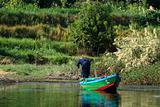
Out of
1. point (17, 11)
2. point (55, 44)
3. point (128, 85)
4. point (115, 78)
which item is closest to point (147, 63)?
point (128, 85)

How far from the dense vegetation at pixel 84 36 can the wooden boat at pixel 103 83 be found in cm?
571

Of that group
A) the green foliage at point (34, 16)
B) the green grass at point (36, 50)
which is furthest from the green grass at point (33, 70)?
the green foliage at point (34, 16)

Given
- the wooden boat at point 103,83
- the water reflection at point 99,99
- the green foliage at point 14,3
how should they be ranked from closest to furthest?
the water reflection at point 99,99
the wooden boat at point 103,83
the green foliage at point 14,3

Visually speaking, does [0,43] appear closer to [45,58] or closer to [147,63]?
[45,58]

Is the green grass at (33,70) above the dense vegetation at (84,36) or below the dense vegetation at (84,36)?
below

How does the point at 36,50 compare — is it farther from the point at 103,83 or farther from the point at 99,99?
the point at 99,99

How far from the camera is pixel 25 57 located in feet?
173

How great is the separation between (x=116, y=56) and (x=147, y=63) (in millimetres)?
3657

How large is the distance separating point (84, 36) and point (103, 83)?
22460 mm

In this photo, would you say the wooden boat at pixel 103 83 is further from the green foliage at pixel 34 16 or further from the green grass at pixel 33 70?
the green foliage at pixel 34 16

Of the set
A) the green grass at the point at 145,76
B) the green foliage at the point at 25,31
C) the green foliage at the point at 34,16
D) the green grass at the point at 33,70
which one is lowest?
the green grass at the point at 33,70

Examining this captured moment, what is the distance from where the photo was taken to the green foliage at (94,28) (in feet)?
191

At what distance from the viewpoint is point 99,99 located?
1230 inches

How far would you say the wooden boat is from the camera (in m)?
35.9
